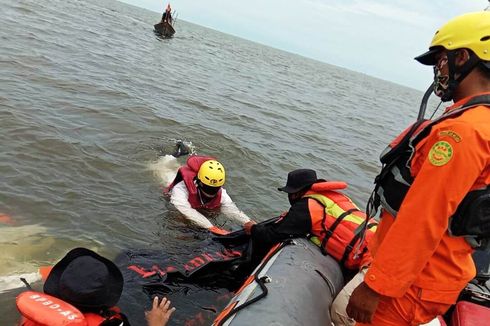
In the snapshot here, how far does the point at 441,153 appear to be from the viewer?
1872mm

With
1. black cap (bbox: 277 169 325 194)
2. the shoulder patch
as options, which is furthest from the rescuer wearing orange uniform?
black cap (bbox: 277 169 325 194)

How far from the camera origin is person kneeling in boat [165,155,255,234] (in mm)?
5578

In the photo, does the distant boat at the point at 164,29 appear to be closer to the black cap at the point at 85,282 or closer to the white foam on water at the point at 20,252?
the white foam on water at the point at 20,252

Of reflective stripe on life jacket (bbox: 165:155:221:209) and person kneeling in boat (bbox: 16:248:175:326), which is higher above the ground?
person kneeling in boat (bbox: 16:248:175:326)

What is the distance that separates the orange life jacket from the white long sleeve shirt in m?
3.26

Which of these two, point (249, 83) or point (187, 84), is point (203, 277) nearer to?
point (187, 84)

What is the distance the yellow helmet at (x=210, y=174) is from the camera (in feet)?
18.2

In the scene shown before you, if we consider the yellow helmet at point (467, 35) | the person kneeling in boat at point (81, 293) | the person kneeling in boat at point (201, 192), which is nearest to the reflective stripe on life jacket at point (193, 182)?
the person kneeling in boat at point (201, 192)

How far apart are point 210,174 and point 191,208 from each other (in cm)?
58

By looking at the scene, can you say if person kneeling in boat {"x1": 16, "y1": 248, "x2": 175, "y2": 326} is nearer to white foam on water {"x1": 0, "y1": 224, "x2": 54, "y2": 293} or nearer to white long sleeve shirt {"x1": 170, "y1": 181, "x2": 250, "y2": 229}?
white foam on water {"x1": 0, "y1": 224, "x2": 54, "y2": 293}

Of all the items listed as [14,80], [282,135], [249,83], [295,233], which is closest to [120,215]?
[295,233]

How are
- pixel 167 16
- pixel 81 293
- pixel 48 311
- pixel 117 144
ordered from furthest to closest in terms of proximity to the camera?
pixel 167 16 < pixel 117 144 < pixel 81 293 < pixel 48 311

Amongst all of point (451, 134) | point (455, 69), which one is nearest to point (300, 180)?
point (455, 69)

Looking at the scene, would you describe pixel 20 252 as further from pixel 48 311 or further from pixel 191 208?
pixel 48 311
